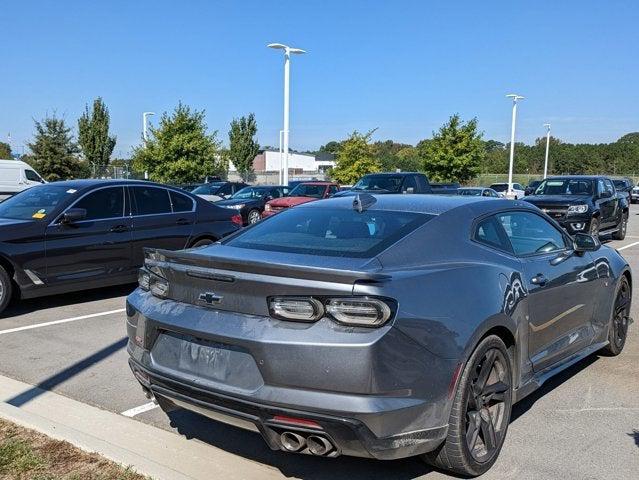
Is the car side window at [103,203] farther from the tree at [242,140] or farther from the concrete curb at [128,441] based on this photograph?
the tree at [242,140]

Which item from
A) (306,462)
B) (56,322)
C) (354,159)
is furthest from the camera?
(354,159)

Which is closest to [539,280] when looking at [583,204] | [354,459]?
[354,459]

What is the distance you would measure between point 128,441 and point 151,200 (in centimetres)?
543

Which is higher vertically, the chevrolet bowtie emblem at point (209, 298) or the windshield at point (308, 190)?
the chevrolet bowtie emblem at point (209, 298)

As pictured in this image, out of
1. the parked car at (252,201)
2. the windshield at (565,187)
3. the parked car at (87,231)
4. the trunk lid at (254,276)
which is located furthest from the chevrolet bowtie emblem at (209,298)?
the parked car at (252,201)

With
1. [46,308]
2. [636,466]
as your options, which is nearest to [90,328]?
[46,308]

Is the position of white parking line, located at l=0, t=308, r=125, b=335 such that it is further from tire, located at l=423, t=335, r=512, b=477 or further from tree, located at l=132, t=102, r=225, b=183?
tree, located at l=132, t=102, r=225, b=183

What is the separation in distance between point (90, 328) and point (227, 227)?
327 cm

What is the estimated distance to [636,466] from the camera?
3635 mm

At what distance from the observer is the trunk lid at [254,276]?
9.64 feet

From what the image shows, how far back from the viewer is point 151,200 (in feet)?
28.9

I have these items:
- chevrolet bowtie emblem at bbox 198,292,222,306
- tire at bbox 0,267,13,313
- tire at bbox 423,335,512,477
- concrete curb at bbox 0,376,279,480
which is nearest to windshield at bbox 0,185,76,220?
tire at bbox 0,267,13,313

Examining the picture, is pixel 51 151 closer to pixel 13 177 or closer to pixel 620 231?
pixel 13 177

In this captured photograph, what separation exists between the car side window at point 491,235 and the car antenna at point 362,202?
0.73 meters
